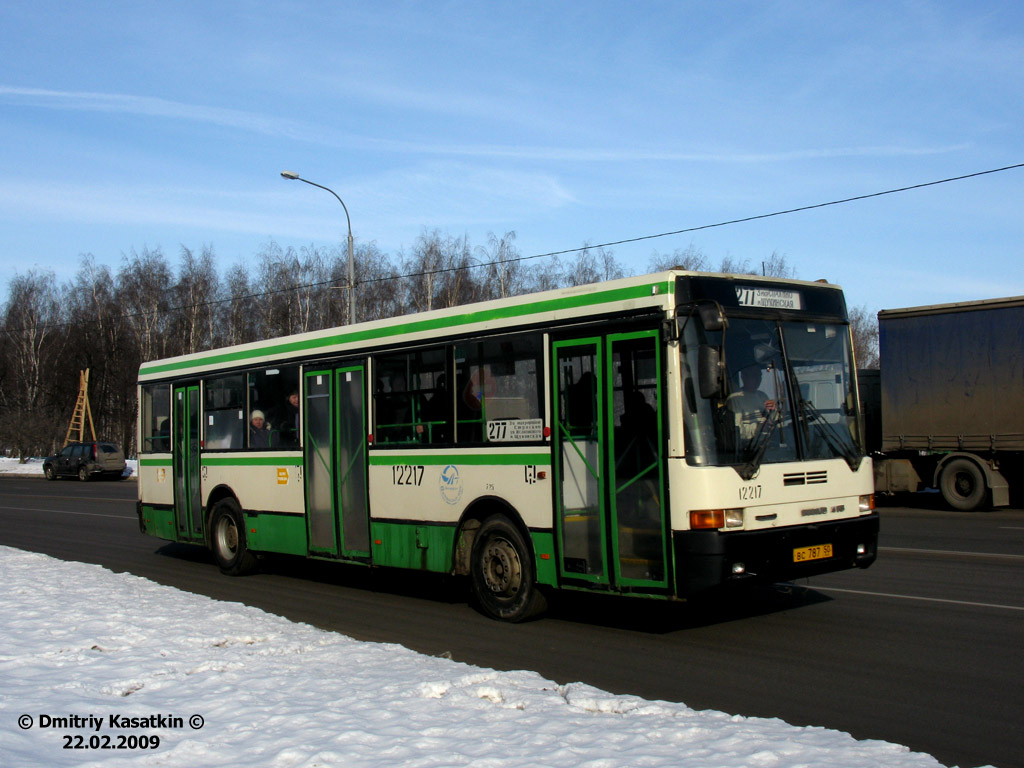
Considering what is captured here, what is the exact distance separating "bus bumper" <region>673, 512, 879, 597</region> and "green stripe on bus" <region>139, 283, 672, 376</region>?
2027 millimetres

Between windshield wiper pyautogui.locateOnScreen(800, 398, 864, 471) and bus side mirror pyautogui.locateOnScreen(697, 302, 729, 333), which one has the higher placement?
bus side mirror pyautogui.locateOnScreen(697, 302, 729, 333)

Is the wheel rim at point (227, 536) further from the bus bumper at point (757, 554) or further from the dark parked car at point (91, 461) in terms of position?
the dark parked car at point (91, 461)

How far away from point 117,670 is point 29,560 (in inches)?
306

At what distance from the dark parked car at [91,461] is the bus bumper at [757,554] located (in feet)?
131

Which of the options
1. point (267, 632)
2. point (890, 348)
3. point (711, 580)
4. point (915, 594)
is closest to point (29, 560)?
point (267, 632)

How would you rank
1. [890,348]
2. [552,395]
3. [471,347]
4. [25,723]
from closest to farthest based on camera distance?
[25,723] < [552,395] < [471,347] < [890,348]

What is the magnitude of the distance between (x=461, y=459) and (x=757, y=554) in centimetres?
327

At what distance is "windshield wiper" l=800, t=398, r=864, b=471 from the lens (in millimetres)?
8598

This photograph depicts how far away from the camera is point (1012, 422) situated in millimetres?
19625

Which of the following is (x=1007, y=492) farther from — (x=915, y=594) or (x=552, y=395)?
(x=552, y=395)

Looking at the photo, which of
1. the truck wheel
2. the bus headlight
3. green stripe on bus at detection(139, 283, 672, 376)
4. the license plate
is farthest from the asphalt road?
the truck wheel

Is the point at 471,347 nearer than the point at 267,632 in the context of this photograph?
No

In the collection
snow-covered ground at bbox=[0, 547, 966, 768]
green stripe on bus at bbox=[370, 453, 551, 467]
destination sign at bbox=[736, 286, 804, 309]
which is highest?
destination sign at bbox=[736, 286, 804, 309]

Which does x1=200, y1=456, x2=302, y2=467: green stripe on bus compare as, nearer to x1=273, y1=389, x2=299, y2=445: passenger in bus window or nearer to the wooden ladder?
x1=273, y1=389, x2=299, y2=445: passenger in bus window
